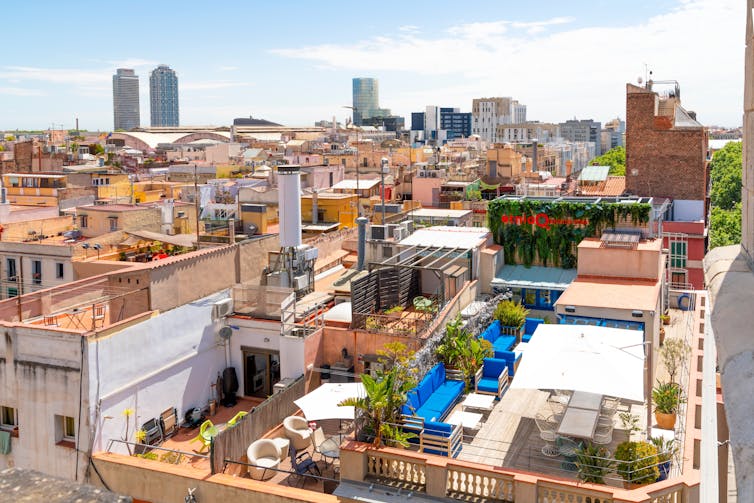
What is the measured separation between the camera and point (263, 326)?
20.9 metres

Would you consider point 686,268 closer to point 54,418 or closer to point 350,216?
point 350,216

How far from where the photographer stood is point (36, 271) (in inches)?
1177

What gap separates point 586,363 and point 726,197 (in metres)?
52.9

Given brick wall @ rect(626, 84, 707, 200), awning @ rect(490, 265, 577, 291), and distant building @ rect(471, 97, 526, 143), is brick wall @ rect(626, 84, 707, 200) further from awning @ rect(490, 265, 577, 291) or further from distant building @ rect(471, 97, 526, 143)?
distant building @ rect(471, 97, 526, 143)

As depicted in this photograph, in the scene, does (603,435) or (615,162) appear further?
(615,162)

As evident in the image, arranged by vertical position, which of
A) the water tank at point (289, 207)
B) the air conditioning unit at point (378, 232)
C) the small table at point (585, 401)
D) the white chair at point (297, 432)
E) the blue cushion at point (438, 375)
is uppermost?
the water tank at point (289, 207)

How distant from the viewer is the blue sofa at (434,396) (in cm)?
1565

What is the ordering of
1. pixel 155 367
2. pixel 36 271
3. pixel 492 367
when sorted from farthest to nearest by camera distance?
pixel 36 271
pixel 155 367
pixel 492 367

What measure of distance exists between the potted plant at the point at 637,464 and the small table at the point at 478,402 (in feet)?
11.7

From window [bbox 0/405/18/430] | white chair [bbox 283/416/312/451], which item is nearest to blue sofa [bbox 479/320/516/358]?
white chair [bbox 283/416/312/451]

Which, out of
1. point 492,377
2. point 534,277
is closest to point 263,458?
point 492,377

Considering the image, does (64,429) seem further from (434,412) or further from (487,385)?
(487,385)

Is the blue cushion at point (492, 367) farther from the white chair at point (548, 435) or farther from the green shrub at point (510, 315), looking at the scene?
the green shrub at point (510, 315)

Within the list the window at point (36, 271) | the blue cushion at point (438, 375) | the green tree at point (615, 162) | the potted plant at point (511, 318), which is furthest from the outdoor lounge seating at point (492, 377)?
the green tree at point (615, 162)
